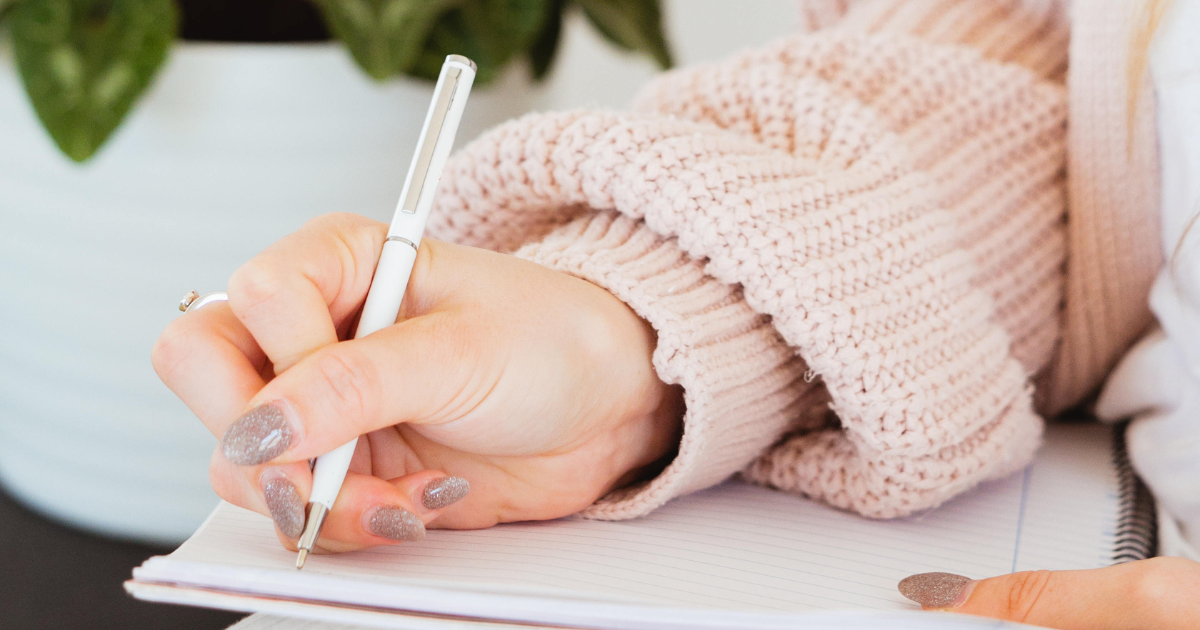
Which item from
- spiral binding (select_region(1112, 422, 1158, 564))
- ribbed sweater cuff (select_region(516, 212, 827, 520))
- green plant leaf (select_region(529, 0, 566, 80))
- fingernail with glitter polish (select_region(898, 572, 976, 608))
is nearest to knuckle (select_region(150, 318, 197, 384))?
ribbed sweater cuff (select_region(516, 212, 827, 520))

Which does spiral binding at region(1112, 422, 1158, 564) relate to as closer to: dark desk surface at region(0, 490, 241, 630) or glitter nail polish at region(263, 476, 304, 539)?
glitter nail polish at region(263, 476, 304, 539)

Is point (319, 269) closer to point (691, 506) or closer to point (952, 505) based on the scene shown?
point (691, 506)

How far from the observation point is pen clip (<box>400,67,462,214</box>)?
0.95ft

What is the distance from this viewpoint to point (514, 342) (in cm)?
→ 30

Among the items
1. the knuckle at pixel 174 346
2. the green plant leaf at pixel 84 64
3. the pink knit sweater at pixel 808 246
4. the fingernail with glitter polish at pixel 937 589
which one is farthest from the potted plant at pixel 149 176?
the fingernail with glitter polish at pixel 937 589

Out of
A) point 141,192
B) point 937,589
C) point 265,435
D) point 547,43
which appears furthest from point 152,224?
point 937,589

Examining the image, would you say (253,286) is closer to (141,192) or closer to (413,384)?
(413,384)

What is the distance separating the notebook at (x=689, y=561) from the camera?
9.9 inches

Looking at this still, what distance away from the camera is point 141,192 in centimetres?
65

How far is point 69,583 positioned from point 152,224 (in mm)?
285

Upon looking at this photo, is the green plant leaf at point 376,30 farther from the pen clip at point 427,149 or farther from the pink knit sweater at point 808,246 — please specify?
the pen clip at point 427,149

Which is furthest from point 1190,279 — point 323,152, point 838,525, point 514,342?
point 323,152

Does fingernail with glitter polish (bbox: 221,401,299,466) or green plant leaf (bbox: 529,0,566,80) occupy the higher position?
green plant leaf (bbox: 529,0,566,80)

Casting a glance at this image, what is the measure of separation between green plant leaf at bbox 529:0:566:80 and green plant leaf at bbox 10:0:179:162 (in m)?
0.31
